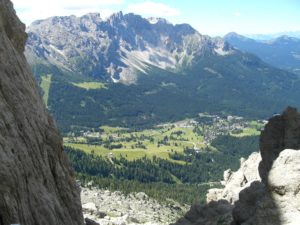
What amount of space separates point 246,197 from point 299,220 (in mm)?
10907

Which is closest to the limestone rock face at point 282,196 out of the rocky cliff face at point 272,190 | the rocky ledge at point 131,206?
the rocky cliff face at point 272,190

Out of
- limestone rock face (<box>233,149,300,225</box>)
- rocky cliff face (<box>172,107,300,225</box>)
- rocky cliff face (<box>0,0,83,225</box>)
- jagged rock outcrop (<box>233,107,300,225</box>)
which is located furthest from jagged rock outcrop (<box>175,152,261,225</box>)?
rocky cliff face (<box>0,0,83,225</box>)

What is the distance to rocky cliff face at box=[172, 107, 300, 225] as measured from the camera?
112ft

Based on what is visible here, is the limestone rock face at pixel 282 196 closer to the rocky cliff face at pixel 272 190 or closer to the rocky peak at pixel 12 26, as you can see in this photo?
the rocky cliff face at pixel 272 190

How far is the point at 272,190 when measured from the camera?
3588 cm

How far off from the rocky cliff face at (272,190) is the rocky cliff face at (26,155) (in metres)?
14.1

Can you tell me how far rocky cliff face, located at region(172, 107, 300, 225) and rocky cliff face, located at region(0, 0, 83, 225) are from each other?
46.2ft

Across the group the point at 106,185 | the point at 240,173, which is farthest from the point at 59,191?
the point at 106,185

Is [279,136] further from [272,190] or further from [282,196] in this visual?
[282,196]

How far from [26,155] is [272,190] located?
59.7 ft

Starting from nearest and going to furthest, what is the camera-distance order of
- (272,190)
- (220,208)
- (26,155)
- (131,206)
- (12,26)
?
(26,155)
(272,190)
(12,26)
(220,208)
(131,206)

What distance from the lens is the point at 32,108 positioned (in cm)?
3462

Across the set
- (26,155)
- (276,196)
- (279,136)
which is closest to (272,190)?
(276,196)

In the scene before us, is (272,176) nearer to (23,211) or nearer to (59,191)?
(59,191)
